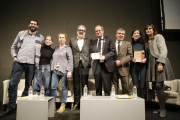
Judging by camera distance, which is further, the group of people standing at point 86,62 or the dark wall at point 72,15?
the dark wall at point 72,15

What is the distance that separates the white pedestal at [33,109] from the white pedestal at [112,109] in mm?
508

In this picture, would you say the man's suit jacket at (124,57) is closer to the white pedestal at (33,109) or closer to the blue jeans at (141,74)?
the blue jeans at (141,74)

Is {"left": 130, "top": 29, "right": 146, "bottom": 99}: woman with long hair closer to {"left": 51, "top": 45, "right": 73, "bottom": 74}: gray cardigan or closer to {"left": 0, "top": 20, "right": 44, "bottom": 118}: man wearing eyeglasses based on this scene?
{"left": 51, "top": 45, "right": 73, "bottom": 74}: gray cardigan

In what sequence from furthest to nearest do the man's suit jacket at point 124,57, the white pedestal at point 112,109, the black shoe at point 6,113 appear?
the man's suit jacket at point 124,57, the black shoe at point 6,113, the white pedestal at point 112,109

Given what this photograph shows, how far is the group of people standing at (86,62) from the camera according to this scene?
252 cm

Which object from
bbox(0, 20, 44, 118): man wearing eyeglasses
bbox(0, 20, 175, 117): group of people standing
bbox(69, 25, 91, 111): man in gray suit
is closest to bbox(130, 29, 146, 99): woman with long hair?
bbox(0, 20, 175, 117): group of people standing

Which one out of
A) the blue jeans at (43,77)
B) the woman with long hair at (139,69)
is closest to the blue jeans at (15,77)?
the blue jeans at (43,77)

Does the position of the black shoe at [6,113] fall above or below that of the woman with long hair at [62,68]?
below

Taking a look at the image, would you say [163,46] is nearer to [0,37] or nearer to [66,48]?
[66,48]

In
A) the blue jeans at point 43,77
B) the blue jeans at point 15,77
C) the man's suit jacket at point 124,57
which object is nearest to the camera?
the blue jeans at point 15,77

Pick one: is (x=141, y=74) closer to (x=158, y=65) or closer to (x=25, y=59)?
(x=158, y=65)

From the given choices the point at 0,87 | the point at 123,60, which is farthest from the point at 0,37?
the point at 123,60

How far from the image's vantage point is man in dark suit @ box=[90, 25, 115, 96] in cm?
253

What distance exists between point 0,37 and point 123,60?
335cm
